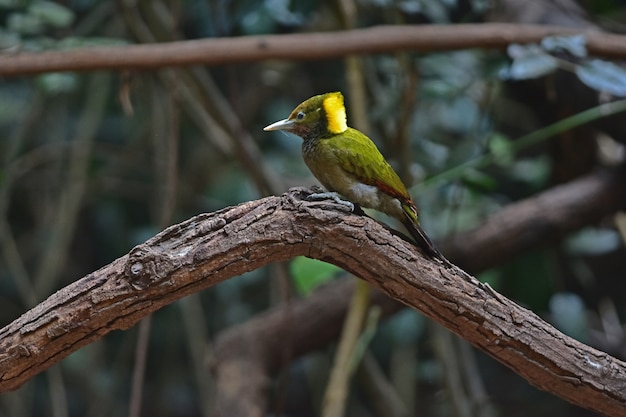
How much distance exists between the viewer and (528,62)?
2195 mm

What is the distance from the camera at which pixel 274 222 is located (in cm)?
133

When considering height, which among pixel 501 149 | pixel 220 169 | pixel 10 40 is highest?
pixel 10 40

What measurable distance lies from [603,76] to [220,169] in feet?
5.94

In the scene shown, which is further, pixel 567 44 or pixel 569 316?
pixel 569 316

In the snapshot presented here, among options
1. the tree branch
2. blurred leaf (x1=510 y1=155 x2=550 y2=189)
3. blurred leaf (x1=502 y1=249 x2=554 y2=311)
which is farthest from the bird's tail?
blurred leaf (x1=510 y1=155 x2=550 y2=189)

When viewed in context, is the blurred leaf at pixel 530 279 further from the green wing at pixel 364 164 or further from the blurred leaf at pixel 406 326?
the green wing at pixel 364 164

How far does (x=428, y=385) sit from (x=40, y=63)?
225 cm

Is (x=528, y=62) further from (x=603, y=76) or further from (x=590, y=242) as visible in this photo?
(x=590, y=242)

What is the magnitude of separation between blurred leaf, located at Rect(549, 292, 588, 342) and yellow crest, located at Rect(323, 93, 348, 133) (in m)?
1.48

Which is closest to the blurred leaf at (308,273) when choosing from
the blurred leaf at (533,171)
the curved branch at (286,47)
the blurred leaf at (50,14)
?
the curved branch at (286,47)

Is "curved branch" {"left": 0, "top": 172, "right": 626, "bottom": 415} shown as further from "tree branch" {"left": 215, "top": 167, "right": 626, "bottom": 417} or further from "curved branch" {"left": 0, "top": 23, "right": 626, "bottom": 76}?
"tree branch" {"left": 215, "top": 167, "right": 626, "bottom": 417}

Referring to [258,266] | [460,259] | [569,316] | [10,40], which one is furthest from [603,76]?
[10,40]

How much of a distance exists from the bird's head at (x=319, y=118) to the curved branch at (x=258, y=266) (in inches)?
8.1

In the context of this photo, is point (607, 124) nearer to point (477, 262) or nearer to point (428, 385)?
point (477, 262)
